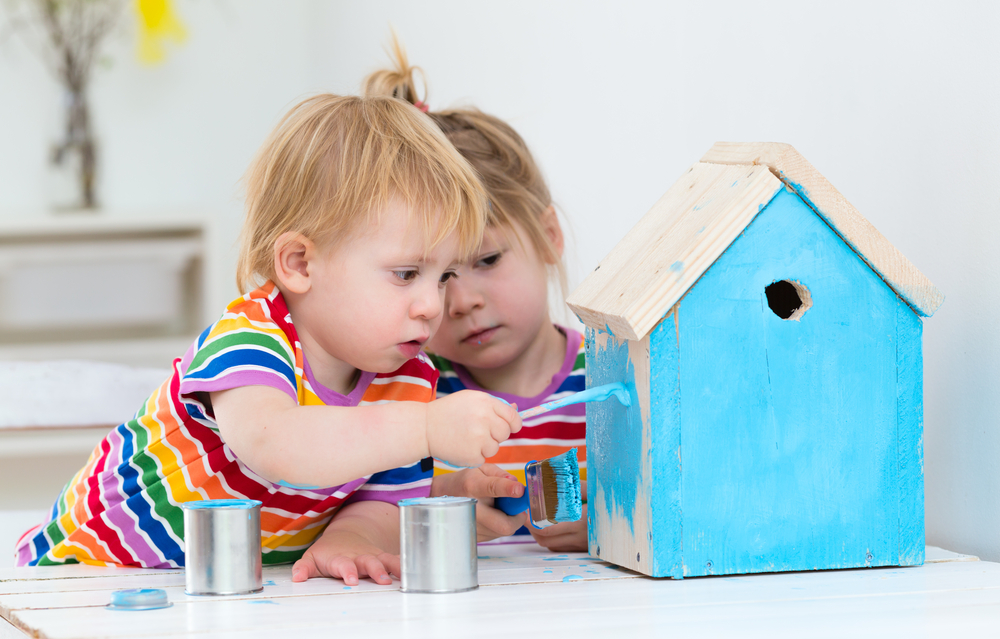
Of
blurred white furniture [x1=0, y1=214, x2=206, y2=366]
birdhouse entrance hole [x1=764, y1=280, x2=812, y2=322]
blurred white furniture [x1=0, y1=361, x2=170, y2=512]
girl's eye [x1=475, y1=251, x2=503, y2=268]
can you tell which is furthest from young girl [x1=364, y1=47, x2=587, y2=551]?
blurred white furniture [x1=0, y1=214, x2=206, y2=366]

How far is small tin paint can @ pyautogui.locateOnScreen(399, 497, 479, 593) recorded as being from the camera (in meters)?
0.65

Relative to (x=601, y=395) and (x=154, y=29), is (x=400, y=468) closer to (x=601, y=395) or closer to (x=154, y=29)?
(x=601, y=395)

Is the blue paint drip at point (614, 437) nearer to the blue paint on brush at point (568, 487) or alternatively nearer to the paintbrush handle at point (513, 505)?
the blue paint on brush at point (568, 487)

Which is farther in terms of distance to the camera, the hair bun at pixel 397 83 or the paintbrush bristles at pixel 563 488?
the hair bun at pixel 397 83

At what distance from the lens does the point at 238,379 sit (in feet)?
2.47

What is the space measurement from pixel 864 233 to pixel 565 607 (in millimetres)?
359

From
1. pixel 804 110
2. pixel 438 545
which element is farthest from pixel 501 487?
pixel 804 110

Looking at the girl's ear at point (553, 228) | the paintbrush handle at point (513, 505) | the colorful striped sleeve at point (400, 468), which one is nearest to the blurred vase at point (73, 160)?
the girl's ear at point (553, 228)

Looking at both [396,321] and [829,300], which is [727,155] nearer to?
[829,300]

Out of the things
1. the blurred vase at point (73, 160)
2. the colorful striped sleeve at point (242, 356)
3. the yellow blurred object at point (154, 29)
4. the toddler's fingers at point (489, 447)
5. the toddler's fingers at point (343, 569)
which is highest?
the yellow blurred object at point (154, 29)

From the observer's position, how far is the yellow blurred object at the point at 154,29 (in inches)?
128

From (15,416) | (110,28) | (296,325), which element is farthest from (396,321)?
(110,28)

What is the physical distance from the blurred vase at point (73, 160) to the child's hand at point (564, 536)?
2685 mm

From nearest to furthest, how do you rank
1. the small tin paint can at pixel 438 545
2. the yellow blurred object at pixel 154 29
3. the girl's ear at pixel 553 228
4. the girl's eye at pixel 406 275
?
the small tin paint can at pixel 438 545, the girl's eye at pixel 406 275, the girl's ear at pixel 553 228, the yellow blurred object at pixel 154 29
